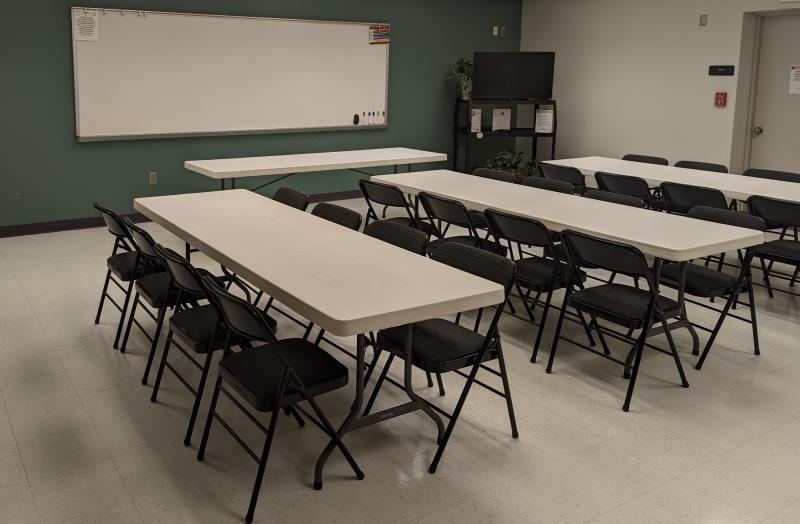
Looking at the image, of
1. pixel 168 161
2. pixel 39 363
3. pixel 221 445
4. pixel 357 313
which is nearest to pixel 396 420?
pixel 221 445

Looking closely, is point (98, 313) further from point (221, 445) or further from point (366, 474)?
point (366, 474)

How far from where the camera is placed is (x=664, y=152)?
8414 mm

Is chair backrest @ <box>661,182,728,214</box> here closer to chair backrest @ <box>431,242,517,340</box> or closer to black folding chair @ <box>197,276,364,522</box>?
chair backrest @ <box>431,242,517,340</box>

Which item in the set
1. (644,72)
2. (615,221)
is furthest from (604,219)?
(644,72)

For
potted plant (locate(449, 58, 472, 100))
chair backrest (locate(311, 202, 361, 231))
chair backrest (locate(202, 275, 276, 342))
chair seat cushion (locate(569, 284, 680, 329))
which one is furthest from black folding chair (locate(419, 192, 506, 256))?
potted plant (locate(449, 58, 472, 100))

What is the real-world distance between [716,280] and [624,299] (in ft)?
2.35

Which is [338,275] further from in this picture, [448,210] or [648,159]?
[648,159]

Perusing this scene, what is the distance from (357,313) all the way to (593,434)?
141 centimetres

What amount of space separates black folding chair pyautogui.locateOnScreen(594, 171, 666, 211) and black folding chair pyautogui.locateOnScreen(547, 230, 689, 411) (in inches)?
78.7

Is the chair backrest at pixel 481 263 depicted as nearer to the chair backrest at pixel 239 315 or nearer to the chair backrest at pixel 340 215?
the chair backrest at pixel 340 215

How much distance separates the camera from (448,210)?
4.79m

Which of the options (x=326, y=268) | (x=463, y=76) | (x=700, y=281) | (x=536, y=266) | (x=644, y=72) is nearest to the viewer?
(x=326, y=268)

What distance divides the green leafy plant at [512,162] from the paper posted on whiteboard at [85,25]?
488 cm


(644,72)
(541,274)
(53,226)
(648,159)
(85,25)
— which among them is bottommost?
(53,226)
